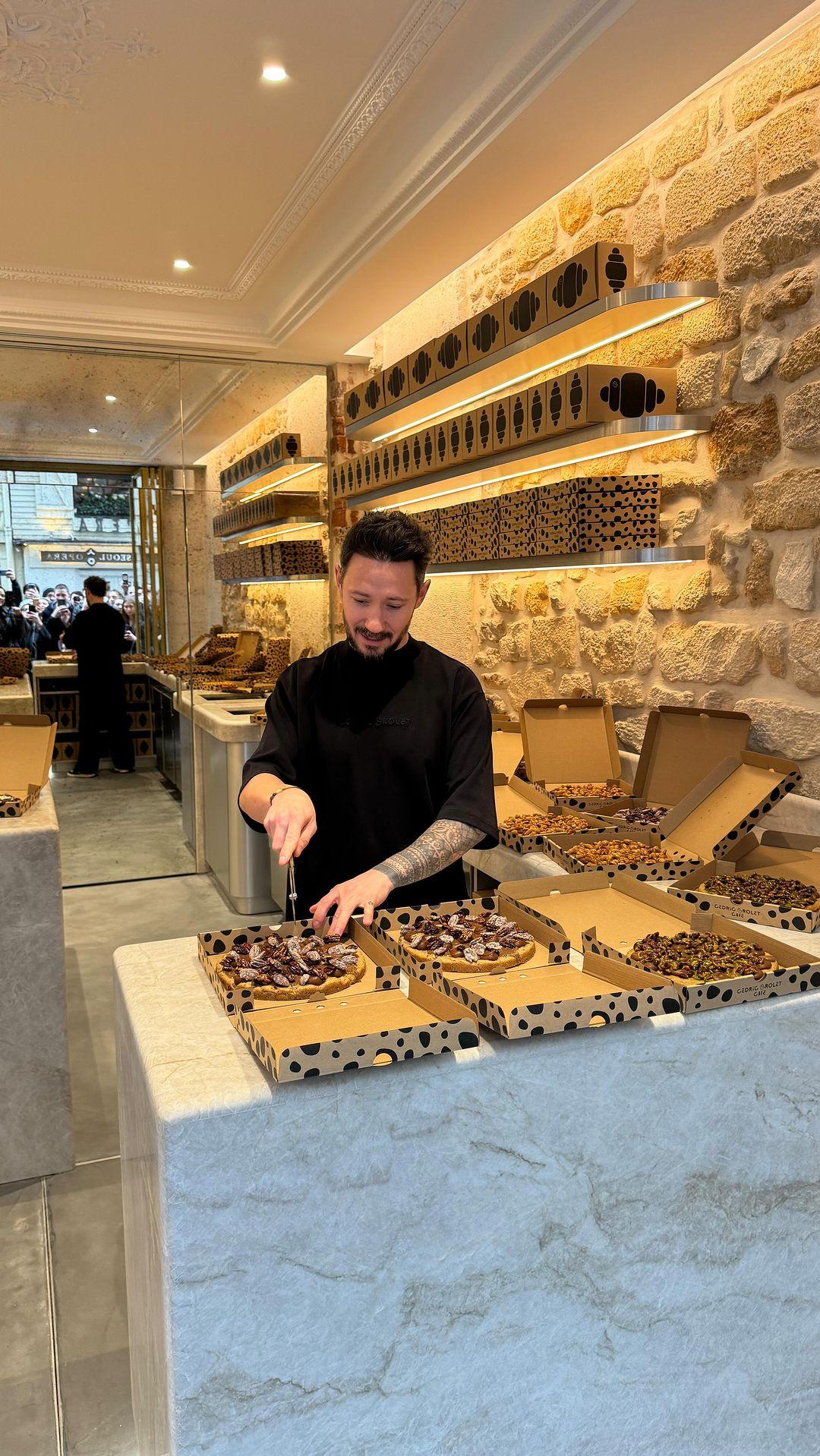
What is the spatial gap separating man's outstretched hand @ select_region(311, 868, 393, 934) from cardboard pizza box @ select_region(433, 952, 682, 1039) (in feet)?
0.56

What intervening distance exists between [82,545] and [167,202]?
1.87 metres

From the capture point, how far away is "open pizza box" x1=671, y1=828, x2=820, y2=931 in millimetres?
1787

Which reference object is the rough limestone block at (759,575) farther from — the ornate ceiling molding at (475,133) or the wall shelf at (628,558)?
the ornate ceiling molding at (475,133)

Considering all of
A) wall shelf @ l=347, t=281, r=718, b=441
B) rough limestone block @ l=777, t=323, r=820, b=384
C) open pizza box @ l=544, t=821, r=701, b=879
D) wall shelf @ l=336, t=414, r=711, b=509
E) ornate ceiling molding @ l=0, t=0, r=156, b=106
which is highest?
ornate ceiling molding @ l=0, t=0, r=156, b=106

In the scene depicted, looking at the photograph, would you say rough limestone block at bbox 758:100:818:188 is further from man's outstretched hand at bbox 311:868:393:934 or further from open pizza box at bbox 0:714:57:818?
open pizza box at bbox 0:714:57:818

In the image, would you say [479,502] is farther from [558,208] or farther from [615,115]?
[615,115]

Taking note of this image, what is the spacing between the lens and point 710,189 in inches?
106

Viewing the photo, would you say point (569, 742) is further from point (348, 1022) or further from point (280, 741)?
point (348, 1022)

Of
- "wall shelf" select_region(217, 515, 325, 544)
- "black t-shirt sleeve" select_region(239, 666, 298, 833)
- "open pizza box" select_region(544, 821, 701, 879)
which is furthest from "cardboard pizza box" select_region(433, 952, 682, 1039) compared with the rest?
"wall shelf" select_region(217, 515, 325, 544)

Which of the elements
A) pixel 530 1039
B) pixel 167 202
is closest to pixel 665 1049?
pixel 530 1039

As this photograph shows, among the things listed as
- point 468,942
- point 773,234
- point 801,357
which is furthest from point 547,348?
point 468,942

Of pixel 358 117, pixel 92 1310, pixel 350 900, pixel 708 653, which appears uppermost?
pixel 358 117

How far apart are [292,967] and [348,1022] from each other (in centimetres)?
15

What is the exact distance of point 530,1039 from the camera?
4.26 feet
